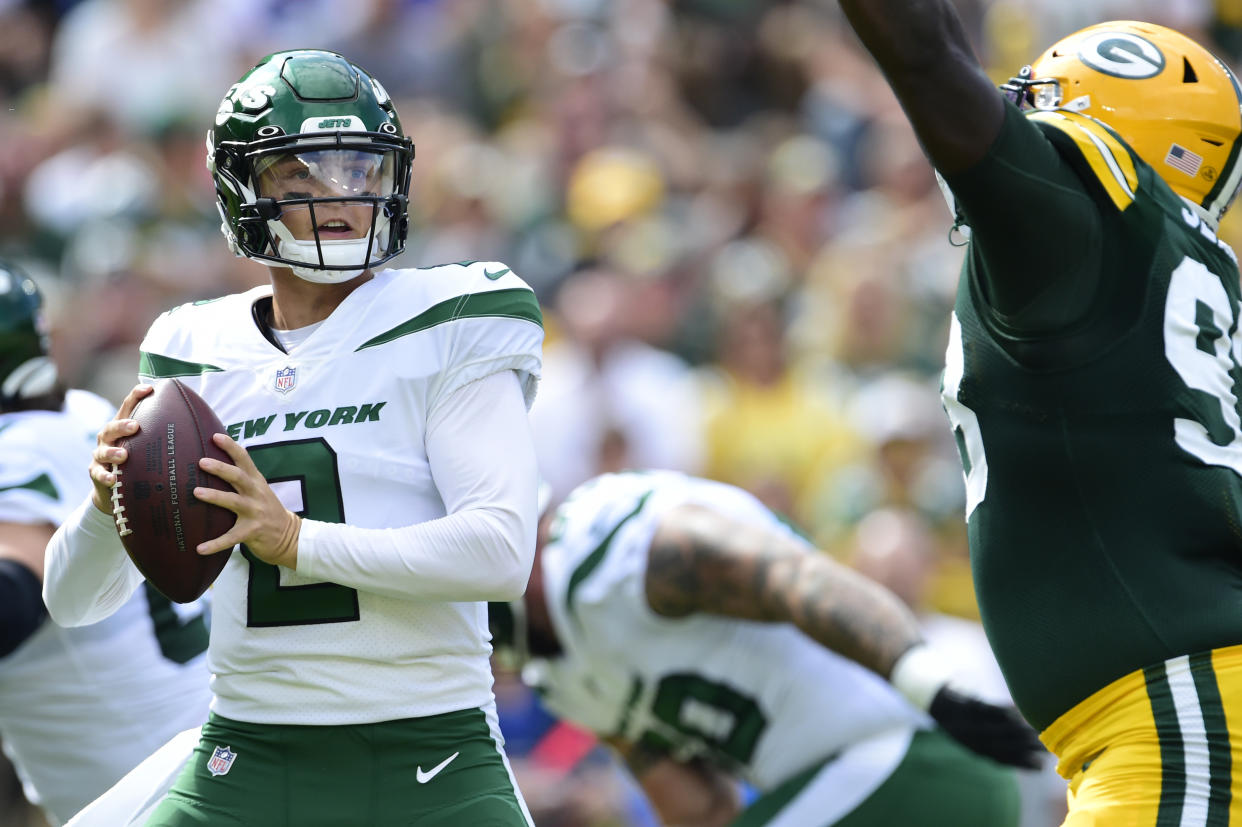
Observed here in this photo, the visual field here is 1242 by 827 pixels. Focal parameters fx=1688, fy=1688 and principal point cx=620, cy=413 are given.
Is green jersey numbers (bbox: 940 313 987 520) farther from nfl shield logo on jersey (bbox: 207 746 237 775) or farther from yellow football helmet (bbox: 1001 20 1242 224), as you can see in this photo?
nfl shield logo on jersey (bbox: 207 746 237 775)

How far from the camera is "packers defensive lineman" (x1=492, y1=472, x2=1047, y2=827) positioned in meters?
4.36

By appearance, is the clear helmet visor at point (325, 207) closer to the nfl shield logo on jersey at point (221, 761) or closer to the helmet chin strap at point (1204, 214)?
the nfl shield logo on jersey at point (221, 761)

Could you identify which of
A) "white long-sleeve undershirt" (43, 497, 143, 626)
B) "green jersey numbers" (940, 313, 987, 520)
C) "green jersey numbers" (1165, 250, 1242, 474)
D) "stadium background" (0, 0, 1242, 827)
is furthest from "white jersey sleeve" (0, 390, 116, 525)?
"stadium background" (0, 0, 1242, 827)

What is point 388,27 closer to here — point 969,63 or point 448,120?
point 448,120

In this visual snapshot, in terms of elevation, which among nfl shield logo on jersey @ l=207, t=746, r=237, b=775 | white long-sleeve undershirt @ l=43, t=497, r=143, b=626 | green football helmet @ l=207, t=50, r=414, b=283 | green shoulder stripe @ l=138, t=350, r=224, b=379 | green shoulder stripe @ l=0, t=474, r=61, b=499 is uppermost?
green football helmet @ l=207, t=50, r=414, b=283

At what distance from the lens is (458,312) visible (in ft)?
10.0

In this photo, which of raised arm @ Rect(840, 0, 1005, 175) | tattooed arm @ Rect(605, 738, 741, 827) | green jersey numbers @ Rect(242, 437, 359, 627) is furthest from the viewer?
tattooed arm @ Rect(605, 738, 741, 827)

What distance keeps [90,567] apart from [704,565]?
5.59 feet

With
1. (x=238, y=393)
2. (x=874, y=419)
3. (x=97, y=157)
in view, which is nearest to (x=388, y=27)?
(x=97, y=157)

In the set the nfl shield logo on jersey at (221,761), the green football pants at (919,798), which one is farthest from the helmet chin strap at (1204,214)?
the nfl shield logo on jersey at (221,761)

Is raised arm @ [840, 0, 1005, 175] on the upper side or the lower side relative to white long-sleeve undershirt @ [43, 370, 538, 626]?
upper

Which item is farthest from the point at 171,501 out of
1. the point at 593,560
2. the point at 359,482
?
the point at 593,560

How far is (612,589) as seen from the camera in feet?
15.0

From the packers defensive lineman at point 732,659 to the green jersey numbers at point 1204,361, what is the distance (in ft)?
4.71
